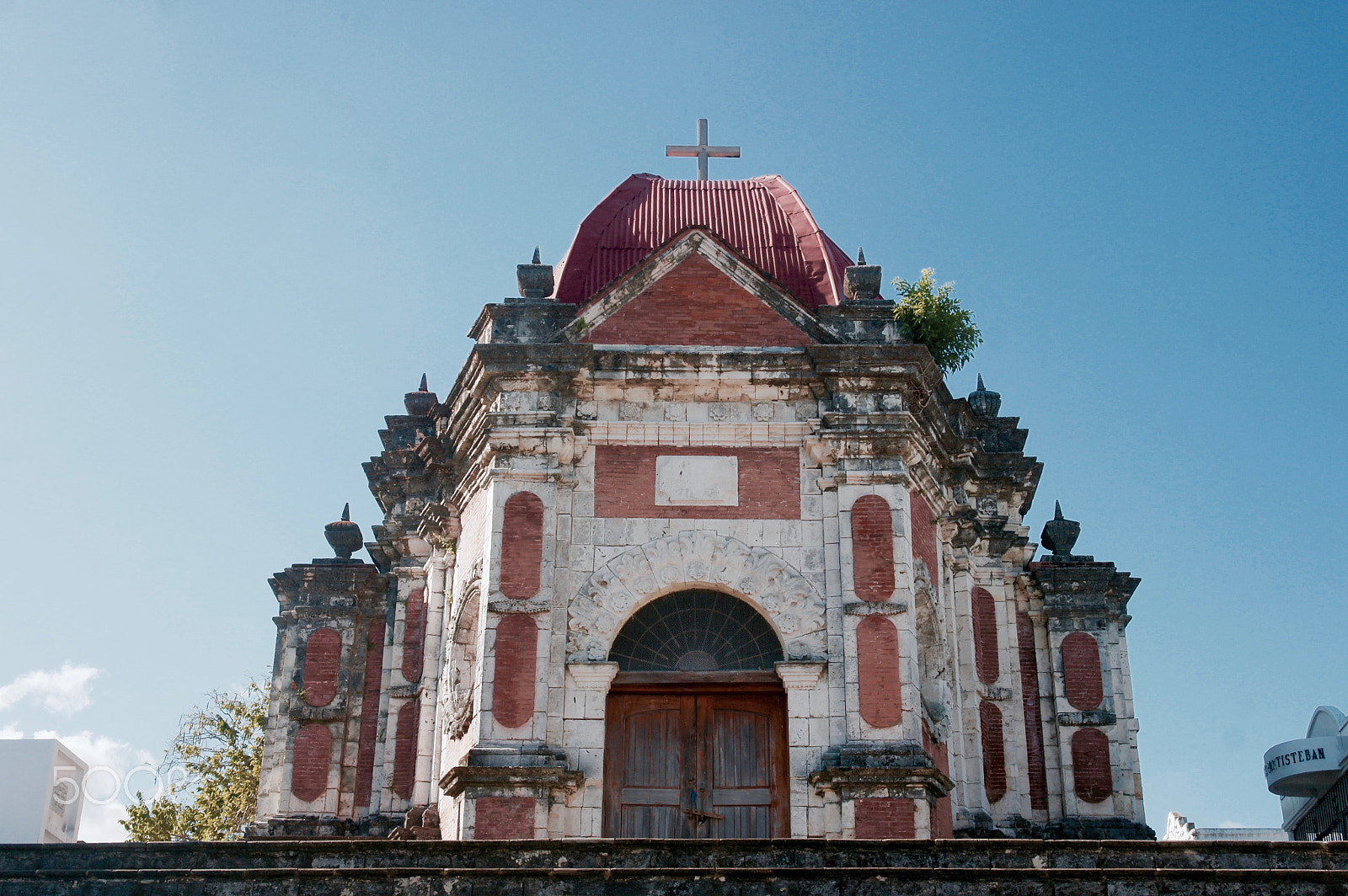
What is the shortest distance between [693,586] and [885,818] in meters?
3.46

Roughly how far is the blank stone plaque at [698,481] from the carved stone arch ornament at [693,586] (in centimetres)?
46

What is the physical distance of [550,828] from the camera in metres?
16.3

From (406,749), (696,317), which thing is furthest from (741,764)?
(406,749)

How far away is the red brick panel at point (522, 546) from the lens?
17.3 metres

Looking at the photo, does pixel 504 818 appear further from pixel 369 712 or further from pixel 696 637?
pixel 369 712

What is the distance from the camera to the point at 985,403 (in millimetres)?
23031

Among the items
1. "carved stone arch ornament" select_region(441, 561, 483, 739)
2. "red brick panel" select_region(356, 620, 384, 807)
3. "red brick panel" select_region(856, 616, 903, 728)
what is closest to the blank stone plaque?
"red brick panel" select_region(856, 616, 903, 728)

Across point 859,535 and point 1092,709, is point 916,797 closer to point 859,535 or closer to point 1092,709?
point 859,535

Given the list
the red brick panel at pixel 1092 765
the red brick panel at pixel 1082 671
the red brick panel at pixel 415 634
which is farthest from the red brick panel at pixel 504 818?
Result: the red brick panel at pixel 1082 671

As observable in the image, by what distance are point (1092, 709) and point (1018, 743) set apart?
1351 mm

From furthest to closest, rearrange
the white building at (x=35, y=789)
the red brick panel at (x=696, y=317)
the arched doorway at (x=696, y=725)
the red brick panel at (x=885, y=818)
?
the white building at (x=35, y=789) < the red brick panel at (x=696, y=317) < the arched doorway at (x=696, y=725) < the red brick panel at (x=885, y=818)

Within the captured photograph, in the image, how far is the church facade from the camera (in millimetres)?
16750

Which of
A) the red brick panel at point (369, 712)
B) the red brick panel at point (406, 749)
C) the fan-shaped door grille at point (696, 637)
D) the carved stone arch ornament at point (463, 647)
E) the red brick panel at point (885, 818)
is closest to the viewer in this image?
the red brick panel at point (885, 818)

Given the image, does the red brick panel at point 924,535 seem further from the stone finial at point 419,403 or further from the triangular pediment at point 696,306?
the stone finial at point 419,403
